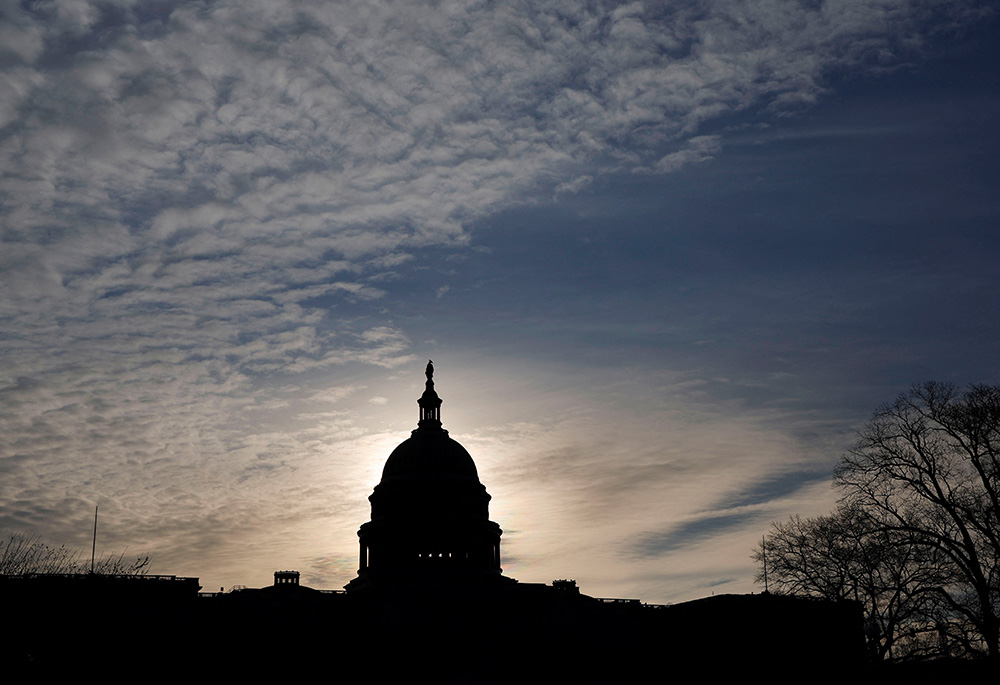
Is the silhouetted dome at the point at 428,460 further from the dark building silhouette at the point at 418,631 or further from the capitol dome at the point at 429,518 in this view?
the dark building silhouette at the point at 418,631

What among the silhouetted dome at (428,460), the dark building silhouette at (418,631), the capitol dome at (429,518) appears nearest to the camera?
the dark building silhouette at (418,631)

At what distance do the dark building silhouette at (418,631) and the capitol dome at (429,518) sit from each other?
11.1ft

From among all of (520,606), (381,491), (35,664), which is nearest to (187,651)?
(35,664)

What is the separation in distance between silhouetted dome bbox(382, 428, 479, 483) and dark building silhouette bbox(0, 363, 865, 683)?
10307 millimetres

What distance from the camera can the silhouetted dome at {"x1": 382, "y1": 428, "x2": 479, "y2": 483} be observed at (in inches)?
3826

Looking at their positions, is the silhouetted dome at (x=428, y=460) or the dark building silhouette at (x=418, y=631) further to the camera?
the silhouetted dome at (x=428, y=460)

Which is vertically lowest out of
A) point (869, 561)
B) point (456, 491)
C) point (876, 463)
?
point (869, 561)

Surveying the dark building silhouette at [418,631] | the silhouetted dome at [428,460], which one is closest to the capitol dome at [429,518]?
the silhouetted dome at [428,460]

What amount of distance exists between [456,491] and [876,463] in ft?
185

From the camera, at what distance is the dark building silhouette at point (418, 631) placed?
6222 cm

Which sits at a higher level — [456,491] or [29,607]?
[456,491]

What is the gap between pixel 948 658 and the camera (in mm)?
42469

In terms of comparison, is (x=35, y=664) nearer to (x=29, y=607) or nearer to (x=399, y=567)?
(x=29, y=607)

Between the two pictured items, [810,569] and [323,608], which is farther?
[323,608]
